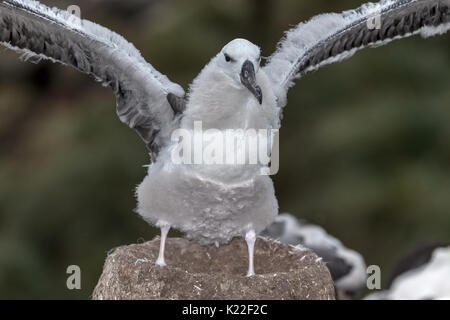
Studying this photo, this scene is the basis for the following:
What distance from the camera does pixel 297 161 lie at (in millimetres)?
8945

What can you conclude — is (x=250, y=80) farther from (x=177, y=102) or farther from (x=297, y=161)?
(x=297, y=161)

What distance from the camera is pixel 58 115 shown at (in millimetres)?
11211

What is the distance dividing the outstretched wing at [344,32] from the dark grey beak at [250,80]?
31.2 inches

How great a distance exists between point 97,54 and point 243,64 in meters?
0.88

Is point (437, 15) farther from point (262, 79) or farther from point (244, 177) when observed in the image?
point (244, 177)

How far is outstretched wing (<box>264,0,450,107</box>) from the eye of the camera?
467 cm

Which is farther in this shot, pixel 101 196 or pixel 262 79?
pixel 101 196

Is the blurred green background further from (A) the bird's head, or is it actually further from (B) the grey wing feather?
(A) the bird's head

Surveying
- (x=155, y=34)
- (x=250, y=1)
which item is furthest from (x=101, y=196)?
(x=250, y=1)

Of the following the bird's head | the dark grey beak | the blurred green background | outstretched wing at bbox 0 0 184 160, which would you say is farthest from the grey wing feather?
the blurred green background

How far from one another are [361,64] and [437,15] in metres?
4.66

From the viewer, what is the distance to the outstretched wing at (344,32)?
4672 mm

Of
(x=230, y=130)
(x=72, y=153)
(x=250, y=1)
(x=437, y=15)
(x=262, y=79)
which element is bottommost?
(x=230, y=130)

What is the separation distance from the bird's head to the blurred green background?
4.49 meters
